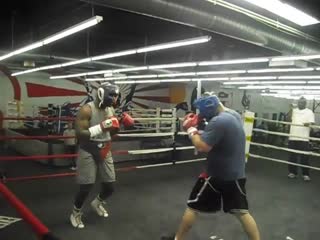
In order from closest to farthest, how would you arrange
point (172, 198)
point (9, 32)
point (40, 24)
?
point (172, 198), point (40, 24), point (9, 32)

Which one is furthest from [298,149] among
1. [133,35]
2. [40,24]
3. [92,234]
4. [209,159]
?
[40,24]

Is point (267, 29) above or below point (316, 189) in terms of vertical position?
above

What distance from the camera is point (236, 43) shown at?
8164 millimetres

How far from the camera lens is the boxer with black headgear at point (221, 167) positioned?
6.89 ft

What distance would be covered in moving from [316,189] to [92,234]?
345 cm

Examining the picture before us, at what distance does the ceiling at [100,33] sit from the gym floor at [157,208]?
2541 millimetres

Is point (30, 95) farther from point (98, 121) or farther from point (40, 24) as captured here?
point (98, 121)

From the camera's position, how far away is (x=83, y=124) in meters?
2.70

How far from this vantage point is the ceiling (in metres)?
6.31

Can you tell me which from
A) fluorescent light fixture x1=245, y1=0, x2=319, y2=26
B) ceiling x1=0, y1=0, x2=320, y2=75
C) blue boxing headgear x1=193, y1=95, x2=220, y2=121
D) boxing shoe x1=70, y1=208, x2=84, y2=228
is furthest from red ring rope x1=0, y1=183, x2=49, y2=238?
ceiling x1=0, y1=0, x2=320, y2=75

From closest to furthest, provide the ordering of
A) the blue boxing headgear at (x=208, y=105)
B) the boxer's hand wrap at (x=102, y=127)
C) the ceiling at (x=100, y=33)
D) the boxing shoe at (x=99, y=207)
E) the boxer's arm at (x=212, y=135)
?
the boxer's arm at (x=212, y=135)
the blue boxing headgear at (x=208, y=105)
the boxer's hand wrap at (x=102, y=127)
the boxing shoe at (x=99, y=207)
the ceiling at (x=100, y=33)

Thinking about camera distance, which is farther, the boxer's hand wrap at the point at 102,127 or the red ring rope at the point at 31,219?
the boxer's hand wrap at the point at 102,127

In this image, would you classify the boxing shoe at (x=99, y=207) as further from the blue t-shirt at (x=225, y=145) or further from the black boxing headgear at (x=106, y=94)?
the blue t-shirt at (x=225, y=145)

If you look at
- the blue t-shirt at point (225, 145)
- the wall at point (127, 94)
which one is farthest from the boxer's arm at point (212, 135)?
the wall at point (127, 94)
